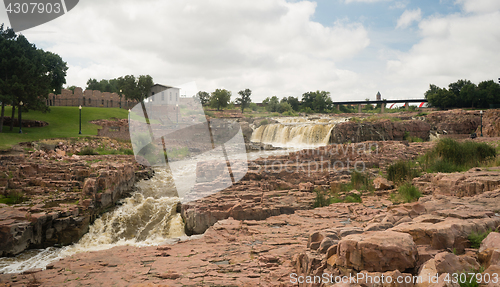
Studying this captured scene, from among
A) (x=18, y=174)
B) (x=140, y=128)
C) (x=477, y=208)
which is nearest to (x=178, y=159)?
(x=140, y=128)

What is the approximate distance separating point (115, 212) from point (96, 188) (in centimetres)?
133

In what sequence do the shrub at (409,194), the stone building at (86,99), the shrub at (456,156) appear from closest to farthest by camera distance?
the shrub at (409,194), the shrub at (456,156), the stone building at (86,99)

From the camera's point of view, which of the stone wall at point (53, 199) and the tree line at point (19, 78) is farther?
the tree line at point (19, 78)

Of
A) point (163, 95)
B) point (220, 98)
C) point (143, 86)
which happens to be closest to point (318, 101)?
point (220, 98)

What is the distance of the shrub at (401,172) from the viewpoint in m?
11.2

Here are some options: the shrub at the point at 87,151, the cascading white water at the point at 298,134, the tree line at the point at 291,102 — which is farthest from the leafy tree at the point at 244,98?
the shrub at the point at 87,151

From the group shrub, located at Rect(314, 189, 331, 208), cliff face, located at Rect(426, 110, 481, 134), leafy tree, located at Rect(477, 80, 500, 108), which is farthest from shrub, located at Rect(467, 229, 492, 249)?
leafy tree, located at Rect(477, 80, 500, 108)

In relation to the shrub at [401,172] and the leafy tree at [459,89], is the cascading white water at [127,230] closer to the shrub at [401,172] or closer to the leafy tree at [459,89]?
the shrub at [401,172]

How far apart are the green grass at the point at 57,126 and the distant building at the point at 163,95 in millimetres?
13739

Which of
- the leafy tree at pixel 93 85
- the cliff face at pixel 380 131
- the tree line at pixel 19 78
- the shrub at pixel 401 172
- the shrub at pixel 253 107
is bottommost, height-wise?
the shrub at pixel 401 172

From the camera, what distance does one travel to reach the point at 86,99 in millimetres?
53062

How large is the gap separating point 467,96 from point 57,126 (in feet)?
226

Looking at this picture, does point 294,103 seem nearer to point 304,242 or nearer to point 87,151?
point 87,151

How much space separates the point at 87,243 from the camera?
32.2 ft
